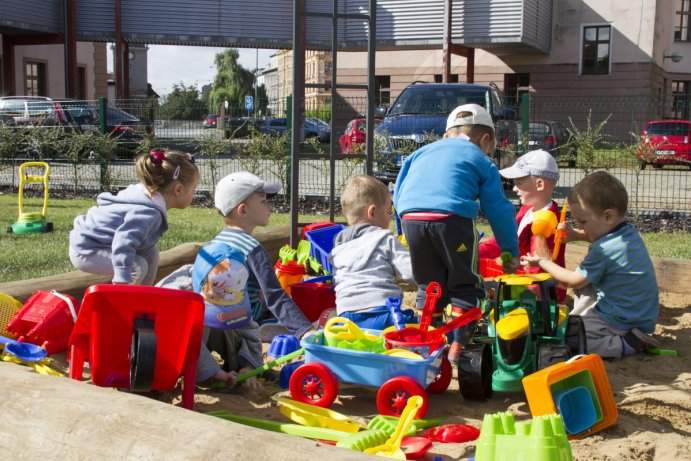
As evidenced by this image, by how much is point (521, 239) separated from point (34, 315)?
8.74 feet

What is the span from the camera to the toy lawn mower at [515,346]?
3.02 m

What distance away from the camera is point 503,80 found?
2909 centimetres

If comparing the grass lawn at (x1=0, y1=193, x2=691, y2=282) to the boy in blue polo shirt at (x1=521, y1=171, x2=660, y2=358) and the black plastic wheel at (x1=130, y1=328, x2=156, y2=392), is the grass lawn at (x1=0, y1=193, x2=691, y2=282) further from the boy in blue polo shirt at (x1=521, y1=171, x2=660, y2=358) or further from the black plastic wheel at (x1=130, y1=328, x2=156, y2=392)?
the boy in blue polo shirt at (x1=521, y1=171, x2=660, y2=358)

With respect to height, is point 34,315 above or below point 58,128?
below

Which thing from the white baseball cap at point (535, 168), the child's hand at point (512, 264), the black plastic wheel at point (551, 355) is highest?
the white baseball cap at point (535, 168)

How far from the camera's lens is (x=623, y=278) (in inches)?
149

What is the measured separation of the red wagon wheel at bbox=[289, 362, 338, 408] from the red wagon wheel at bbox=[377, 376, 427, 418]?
196 millimetres

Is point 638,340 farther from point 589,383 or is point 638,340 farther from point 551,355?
point 589,383

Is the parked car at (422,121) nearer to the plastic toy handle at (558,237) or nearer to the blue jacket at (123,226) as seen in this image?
the plastic toy handle at (558,237)

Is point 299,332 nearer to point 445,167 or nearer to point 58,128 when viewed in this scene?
point 445,167

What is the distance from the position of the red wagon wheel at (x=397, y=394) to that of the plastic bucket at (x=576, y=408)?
472 mm

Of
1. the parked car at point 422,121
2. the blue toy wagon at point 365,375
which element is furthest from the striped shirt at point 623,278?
the parked car at point 422,121

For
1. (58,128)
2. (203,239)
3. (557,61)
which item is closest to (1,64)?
(58,128)

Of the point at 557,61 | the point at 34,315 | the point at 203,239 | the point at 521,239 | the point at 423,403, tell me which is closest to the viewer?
the point at 423,403
